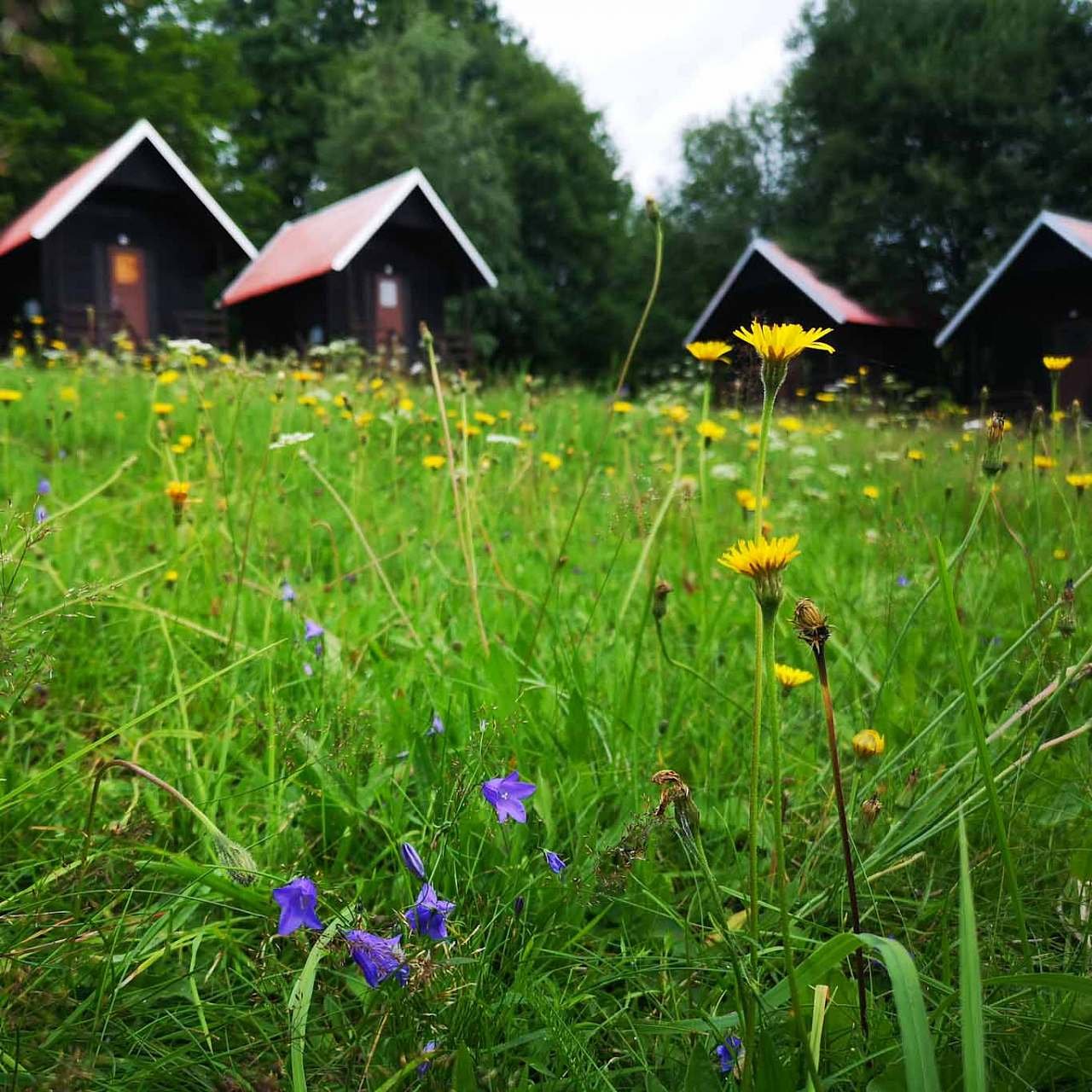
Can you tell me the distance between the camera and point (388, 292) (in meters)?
16.5

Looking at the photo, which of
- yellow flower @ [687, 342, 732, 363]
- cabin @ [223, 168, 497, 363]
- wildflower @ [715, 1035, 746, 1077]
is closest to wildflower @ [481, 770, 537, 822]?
wildflower @ [715, 1035, 746, 1077]

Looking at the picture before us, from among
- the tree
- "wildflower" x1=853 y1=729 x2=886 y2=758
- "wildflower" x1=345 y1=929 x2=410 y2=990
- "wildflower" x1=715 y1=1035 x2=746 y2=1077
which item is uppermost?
the tree

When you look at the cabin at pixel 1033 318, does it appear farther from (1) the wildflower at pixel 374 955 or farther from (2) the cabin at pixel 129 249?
(1) the wildflower at pixel 374 955

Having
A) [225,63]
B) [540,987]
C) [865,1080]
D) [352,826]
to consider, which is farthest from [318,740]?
[225,63]

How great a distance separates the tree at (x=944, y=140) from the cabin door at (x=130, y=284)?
13266mm

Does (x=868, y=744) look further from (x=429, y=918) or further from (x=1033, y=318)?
(x=1033, y=318)

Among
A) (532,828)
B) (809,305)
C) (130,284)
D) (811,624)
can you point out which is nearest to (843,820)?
(811,624)

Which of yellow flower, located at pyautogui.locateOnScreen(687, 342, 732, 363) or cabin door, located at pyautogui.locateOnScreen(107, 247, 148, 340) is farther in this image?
cabin door, located at pyautogui.locateOnScreen(107, 247, 148, 340)

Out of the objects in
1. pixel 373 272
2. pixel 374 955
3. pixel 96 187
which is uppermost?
pixel 96 187

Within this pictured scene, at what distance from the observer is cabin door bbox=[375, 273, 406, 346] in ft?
53.8

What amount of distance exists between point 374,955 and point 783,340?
630 millimetres

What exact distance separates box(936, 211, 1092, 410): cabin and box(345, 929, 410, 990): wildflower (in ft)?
44.6

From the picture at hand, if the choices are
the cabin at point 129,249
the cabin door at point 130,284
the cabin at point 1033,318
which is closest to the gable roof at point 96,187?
the cabin at point 129,249

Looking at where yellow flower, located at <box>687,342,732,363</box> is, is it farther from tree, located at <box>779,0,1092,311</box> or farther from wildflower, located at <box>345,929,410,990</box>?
tree, located at <box>779,0,1092,311</box>
